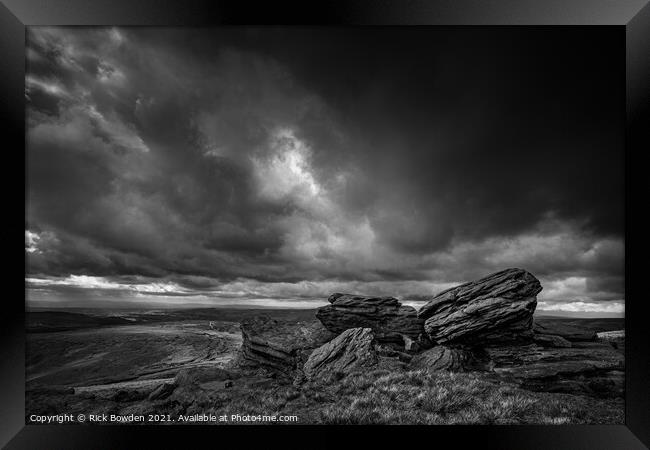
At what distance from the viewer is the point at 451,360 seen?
9312 mm

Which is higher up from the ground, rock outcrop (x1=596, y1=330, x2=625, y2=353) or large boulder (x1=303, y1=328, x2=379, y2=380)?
rock outcrop (x1=596, y1=330, x2=625, y2=353)

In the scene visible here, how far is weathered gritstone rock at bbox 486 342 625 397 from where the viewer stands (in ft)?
24.0

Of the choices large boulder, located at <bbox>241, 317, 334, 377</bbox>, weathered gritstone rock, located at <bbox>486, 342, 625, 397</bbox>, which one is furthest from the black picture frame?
large boulder, located at <bbox>241, 317, 334, 377</bbox>

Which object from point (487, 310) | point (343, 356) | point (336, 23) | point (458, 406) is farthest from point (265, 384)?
point (336, 23)

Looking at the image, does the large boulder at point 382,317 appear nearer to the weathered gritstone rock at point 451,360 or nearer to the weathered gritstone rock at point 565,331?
the weathered gritstone rock at point 451,360

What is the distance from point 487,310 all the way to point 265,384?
9.07m

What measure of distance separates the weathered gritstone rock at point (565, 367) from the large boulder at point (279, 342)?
713 centimetres

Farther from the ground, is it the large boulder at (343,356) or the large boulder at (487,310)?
the large boulder at (487,310)

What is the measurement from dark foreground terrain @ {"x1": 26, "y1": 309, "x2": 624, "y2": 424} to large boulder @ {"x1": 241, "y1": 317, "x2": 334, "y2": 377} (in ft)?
1.58

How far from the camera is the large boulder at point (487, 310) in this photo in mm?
8797

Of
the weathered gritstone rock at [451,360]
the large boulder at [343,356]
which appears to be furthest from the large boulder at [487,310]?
the large boulder at [343,356]

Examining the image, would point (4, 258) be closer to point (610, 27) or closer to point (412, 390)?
point (412, 390)

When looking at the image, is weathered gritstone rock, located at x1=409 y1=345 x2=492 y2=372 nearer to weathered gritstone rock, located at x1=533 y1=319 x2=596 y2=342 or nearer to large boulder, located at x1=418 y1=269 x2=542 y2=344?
large boulder, located at x1=418 y1=269 x2=542 y2=344

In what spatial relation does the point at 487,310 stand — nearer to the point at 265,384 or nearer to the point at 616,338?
the point at 616,338
